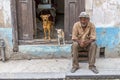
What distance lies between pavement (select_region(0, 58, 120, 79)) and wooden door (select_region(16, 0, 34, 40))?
26.7 inches

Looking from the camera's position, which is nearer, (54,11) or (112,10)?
(112,10)

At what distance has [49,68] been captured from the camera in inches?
281

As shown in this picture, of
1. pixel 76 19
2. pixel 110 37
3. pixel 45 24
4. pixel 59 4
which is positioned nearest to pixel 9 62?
pixel 45 24

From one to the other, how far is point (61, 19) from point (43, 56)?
2307 millimetres

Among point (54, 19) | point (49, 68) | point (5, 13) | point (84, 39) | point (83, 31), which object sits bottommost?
point (49, 68)

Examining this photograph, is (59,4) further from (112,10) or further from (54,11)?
(112,10)

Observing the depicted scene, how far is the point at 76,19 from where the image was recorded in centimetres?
752

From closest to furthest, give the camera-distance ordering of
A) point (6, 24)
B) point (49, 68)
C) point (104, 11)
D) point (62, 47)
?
point (49, 68)
point (104, 11)
point (6, 24)
point (62, 47)

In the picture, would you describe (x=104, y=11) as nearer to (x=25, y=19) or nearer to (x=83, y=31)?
(x=83, y=31)

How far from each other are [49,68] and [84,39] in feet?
3.71

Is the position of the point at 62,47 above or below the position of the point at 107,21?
below

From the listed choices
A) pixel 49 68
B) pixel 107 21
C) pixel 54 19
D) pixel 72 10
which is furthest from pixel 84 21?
pixel 54 19

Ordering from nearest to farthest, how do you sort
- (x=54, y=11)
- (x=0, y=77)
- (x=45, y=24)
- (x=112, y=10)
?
(x=0, y=77) → (x=112, y=10) → (x=45, y=24) → (x=54, y=11)

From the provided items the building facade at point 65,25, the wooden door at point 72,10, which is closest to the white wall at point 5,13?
the building facade at point 65,25
